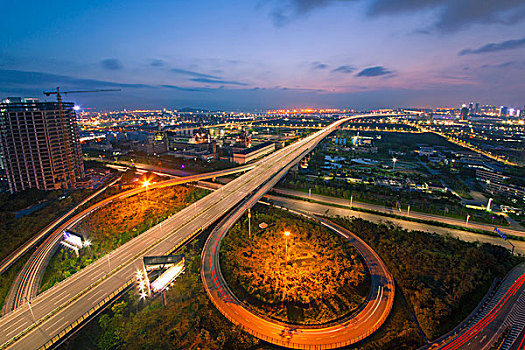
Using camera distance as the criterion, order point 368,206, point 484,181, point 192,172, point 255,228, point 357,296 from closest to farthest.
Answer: point 357,296 → point 255,228 → point 368,206 → point 484,181 → point 192,172

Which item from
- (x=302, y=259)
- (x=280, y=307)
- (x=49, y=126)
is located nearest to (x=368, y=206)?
(x=302, y=259)

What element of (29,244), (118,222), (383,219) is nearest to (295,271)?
(383,219)

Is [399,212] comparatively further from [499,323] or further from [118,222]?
[118,222]

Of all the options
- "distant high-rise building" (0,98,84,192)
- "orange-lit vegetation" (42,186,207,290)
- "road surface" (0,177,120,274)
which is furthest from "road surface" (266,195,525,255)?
"distant high-rise building" (0,98,84,192)

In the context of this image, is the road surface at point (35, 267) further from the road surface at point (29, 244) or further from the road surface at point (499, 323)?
the road surface at point (499, 323)

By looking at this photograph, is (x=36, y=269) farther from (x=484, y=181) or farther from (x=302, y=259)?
(x=484, y=181)

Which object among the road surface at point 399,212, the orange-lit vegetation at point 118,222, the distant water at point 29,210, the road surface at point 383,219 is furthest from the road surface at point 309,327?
the distant water at point 29,210

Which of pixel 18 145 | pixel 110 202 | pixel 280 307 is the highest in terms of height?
pixel 18 145
